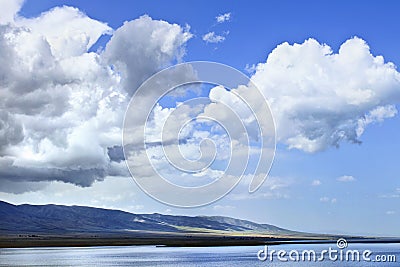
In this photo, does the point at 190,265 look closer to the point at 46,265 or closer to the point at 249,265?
the point at 249,265

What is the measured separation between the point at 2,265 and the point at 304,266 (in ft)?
146

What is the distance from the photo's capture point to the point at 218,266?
8669cm

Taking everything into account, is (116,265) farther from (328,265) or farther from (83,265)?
(328,265)

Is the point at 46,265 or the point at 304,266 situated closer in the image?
the point at 304,266

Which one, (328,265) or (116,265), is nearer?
(328,265)

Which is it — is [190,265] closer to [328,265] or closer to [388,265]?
[328,265]

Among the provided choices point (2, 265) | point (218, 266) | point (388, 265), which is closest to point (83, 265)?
point (2, 265)

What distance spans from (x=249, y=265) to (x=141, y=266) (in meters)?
15.9

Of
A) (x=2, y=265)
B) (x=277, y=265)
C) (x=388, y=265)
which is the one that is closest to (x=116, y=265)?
(x=2, y=265)

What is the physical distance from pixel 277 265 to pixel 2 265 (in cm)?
4074

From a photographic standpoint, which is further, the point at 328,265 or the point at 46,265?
the point at 46,265

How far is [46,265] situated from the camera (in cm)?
9019

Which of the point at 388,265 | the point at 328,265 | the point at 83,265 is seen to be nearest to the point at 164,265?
the point at 83,265

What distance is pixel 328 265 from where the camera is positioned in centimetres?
8412
